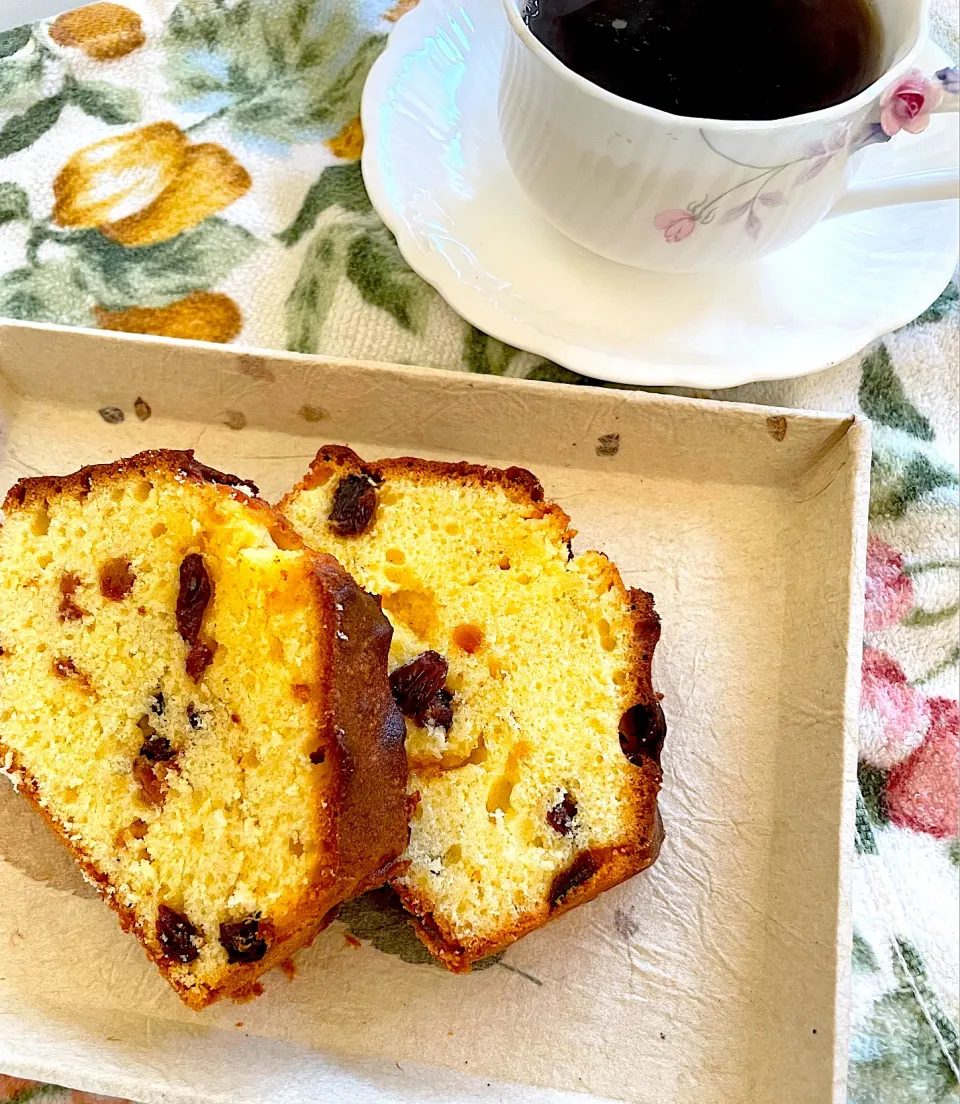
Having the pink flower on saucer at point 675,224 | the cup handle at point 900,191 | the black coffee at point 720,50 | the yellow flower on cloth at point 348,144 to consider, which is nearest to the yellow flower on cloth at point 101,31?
the yellow flower on cloth at point 348,144

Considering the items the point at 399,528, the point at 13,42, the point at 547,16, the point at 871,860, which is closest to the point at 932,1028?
the point at 871,860

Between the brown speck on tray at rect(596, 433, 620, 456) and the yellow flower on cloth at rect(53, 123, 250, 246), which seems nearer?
the brown speck on tray at rect(596, 433, 620, 456)

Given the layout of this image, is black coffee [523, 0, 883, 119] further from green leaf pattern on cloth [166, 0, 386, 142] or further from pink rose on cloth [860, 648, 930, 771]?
pink rose on cloth [860, 648, 930, 771]

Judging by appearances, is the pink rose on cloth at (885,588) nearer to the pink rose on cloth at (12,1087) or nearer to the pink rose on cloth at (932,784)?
the pink rose on cloth at (932,784)

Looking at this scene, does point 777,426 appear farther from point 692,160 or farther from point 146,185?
point 146,185

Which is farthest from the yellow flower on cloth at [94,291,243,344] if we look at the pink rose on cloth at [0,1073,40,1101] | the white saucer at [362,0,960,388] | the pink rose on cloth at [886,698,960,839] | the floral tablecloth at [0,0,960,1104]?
the pink rose on cloth at [886,698,960,839]

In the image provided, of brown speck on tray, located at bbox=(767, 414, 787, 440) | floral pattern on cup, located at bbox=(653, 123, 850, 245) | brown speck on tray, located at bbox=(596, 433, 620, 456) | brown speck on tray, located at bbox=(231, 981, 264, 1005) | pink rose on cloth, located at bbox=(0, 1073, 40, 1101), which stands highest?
floral pattern on cup, located at bbox=(653, 123, 850, 245)

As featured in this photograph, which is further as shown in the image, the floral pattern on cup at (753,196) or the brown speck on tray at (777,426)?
the brown speck on tray at (777,426)
